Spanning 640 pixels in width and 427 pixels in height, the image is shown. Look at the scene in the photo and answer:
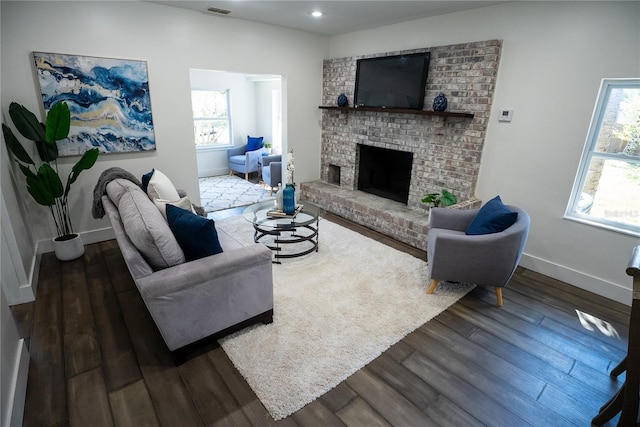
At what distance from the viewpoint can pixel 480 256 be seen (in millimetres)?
2695

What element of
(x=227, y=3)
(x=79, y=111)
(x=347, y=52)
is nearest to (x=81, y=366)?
(x=79, y=111)

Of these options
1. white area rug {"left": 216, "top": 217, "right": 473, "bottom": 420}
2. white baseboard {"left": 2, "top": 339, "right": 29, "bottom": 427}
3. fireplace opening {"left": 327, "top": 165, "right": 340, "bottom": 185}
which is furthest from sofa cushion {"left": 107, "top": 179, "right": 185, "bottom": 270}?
fireplace opening {"left": 327, "top": 165, "right": 340, "bottom": 185}

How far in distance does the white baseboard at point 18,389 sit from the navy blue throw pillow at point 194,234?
1115mm

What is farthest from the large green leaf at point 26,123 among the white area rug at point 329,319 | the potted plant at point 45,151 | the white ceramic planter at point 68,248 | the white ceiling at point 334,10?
the white area rug at point 329,319

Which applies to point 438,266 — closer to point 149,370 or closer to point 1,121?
point 149,370

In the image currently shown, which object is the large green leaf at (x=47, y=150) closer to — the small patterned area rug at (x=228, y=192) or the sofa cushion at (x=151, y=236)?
the sofa cushion at (x=151, y=236)

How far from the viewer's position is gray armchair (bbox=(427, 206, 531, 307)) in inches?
103

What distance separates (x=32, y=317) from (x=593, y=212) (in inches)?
200

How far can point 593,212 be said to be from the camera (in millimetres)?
3127

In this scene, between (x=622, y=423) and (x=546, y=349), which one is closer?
(x=622, y=423)

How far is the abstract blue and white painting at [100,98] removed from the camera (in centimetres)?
329

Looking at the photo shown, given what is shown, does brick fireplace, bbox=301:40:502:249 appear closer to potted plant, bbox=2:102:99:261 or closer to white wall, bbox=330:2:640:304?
white wall, bbox=330:2:640:304

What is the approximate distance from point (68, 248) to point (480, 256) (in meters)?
4.10

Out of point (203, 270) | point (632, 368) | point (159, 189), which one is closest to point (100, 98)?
point (159, 189)
